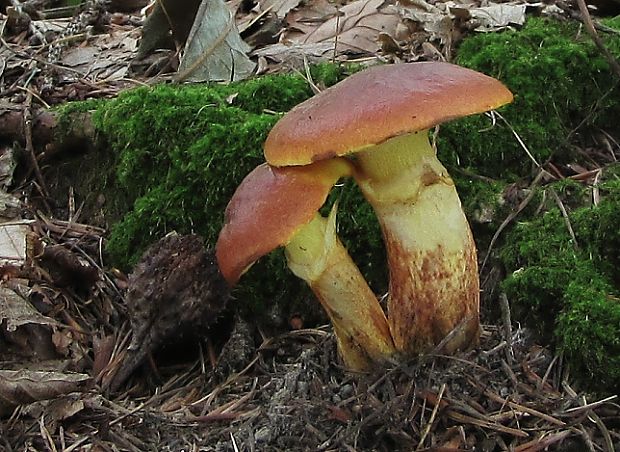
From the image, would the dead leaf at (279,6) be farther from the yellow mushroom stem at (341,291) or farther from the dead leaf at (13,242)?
the yellow mushroom stem at (341,291)

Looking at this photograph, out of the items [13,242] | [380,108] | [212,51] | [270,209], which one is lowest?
[13,242]

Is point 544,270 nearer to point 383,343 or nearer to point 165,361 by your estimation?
point 383,343

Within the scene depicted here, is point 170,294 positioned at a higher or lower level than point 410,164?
lower

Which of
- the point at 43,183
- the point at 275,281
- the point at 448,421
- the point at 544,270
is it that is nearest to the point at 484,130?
the point at 544,270

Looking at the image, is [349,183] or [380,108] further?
[349,183]

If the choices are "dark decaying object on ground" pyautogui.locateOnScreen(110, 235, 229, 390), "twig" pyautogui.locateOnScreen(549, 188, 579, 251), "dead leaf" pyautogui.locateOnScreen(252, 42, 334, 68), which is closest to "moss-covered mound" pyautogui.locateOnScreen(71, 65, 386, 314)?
"dark decaying object on ground" pyautogui.locateOnScreen(110, 235, 229, 390)

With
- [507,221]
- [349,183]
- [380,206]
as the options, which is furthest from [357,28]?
[380,206]

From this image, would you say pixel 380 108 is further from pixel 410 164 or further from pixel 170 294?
pixel 170 294

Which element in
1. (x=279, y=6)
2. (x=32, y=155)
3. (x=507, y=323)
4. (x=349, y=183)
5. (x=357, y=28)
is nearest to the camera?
(x=507, y=323)
